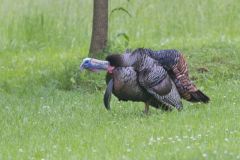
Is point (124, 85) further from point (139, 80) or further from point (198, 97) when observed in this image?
point (198, 97)

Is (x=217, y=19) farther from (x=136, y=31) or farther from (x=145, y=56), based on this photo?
(x=145, y=56)

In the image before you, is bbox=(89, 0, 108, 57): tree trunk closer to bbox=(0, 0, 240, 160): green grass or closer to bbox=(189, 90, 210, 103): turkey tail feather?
bbox=(0, 0, 240, 160): green grass

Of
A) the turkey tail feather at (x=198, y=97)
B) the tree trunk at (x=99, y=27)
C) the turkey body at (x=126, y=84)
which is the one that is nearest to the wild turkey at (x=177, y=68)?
the turkey tail feather at (x=198, y=97)

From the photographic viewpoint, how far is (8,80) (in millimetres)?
13117

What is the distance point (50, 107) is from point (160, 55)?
2.02 meters

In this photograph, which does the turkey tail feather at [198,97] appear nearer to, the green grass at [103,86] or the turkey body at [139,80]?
the green grass at [103,86]

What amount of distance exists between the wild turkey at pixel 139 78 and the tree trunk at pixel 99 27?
3660 mm

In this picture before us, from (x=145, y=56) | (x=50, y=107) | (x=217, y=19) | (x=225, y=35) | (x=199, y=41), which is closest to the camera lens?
(x=145, y=56)

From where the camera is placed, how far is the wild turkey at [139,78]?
30.4 feet

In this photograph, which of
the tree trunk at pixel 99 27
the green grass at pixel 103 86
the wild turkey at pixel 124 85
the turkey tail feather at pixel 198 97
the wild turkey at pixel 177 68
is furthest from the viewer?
the tree trunk at pixel 99 27

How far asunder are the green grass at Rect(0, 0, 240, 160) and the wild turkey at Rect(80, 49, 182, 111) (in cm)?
27

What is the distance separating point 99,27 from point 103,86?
1346mm

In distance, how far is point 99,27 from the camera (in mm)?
13320

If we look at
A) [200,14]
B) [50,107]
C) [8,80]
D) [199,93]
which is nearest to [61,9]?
[200,14]
